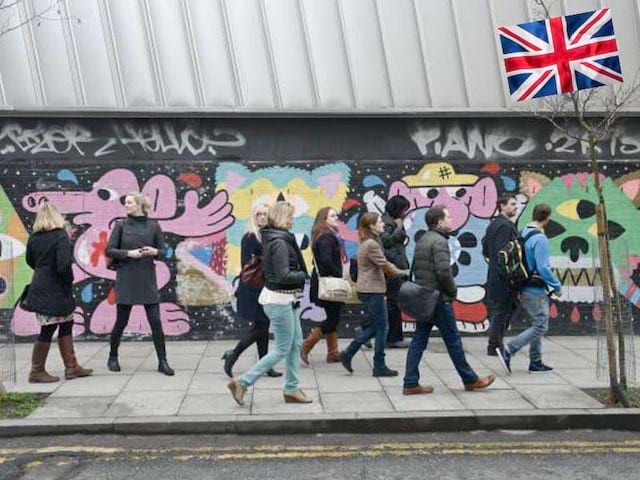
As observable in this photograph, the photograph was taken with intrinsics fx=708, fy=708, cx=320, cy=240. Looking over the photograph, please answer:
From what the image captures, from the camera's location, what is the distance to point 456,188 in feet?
31.6

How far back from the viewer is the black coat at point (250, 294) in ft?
23.0

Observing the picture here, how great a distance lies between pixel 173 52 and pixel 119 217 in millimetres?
2288

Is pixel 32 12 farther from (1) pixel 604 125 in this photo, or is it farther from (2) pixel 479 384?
(1) pixel 604 125

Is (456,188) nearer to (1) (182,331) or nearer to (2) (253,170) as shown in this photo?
(2) (253,170)

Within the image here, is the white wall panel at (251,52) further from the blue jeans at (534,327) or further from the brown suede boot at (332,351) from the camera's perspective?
the blue jeans at (534,327)

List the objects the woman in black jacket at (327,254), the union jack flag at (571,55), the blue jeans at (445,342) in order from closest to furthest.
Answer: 1. the blue jeans at (445,342)
2. the union jack flag at (571,55)
3. the woman in black jacket at (327,254)

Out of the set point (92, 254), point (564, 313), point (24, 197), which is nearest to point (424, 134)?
point (564, 313)

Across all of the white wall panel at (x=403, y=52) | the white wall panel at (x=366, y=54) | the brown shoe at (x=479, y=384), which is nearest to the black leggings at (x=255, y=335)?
the brown shoe at (x=479, y=384)

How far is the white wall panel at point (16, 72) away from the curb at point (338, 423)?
16.2 feet

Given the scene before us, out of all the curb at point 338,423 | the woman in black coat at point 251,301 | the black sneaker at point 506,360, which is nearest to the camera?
the curb at point 338,423

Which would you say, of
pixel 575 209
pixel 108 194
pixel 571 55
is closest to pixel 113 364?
pixel 108 194

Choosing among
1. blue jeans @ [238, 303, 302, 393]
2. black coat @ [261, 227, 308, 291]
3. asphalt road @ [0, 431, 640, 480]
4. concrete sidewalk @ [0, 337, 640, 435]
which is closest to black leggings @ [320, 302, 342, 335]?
concrete sidewalk @ [0, 337, 640, 435]

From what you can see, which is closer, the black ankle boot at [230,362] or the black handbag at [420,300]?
the black handbag at [420,300]

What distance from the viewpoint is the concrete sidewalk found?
19.1 ft
